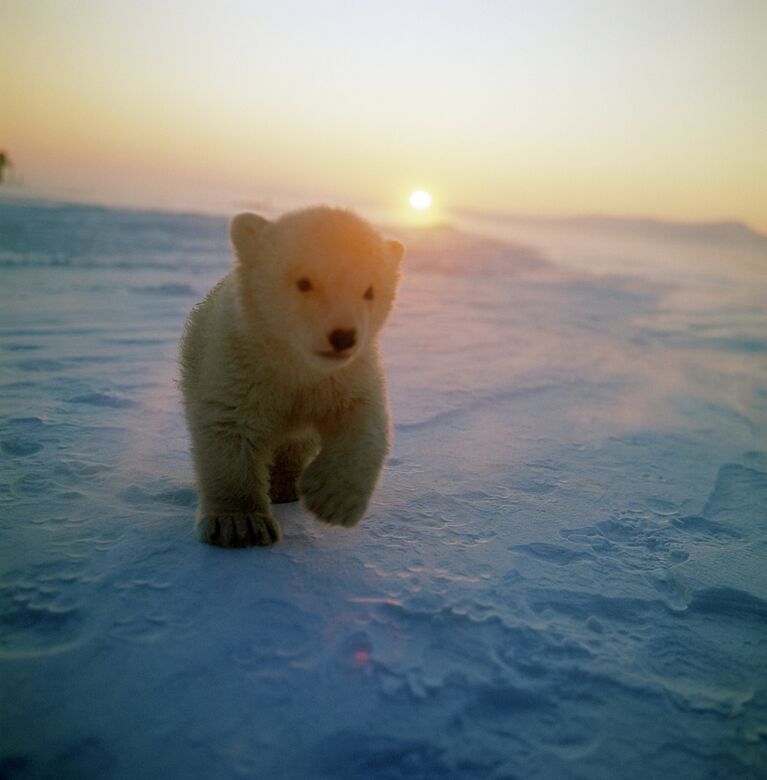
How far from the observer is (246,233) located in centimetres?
247

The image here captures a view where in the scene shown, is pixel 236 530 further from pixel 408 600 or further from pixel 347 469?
pixel 408 600

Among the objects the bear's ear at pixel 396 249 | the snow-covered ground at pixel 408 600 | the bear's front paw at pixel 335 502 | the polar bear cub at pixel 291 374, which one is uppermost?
the bear's ear at pixel 396 249

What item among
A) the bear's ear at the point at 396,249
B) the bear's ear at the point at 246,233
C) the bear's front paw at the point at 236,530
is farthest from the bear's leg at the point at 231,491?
the bear's ear at the point at 396,249

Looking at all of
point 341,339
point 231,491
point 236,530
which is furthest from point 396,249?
point 236,530

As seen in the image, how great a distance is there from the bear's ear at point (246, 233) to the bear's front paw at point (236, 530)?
3.40ft

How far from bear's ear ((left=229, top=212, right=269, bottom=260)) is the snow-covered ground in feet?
3.67

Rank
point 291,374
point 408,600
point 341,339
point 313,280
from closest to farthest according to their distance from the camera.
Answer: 1. point 408,600
2. point 341,339
3. point 313,280
4. point 291,374

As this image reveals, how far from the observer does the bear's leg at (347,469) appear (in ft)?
7.54

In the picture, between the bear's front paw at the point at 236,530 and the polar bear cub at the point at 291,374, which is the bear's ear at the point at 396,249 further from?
the bear's front paw at the point at 236,530

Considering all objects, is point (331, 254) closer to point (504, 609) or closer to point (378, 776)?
point (504, 609)

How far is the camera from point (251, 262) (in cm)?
246

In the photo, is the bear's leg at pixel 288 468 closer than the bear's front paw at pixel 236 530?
No

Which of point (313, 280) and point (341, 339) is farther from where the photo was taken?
point (313, 280)

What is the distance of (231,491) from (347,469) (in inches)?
17.9
